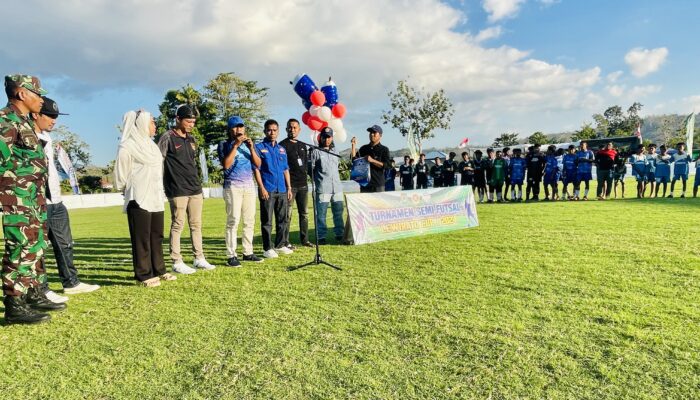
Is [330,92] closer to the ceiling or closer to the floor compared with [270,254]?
closer to the ceiling

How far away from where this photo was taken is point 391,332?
274 centimetres

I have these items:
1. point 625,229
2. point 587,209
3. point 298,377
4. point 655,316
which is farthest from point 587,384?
point 587,209

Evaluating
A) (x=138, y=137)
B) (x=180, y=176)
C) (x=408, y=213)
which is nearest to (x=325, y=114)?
(x=408, y=213)

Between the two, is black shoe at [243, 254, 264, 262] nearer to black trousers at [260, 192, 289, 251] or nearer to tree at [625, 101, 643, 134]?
black trousers at [260, 192, 289, 251]

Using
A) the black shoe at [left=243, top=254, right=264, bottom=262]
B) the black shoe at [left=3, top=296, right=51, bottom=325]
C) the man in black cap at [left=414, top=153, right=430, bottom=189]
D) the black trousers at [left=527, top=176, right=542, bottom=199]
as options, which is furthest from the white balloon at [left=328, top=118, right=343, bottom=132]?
the black trousers at [left=527, top=176, right=542, bottom=199]

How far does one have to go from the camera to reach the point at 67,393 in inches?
83.9

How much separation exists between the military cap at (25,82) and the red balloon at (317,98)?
497 centimetres

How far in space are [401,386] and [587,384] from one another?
3.16 feet

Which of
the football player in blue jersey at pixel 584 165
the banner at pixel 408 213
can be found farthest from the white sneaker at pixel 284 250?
the football player in blue jersey at pixel 584 165

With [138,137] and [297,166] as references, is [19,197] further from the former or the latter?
[297,166]

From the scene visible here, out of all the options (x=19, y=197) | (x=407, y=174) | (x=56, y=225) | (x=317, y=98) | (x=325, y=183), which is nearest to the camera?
(x=19, y=197)

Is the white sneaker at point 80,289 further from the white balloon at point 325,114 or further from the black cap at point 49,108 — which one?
the white balloon at point 325,114

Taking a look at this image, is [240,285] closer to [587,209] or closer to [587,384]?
[587,384]

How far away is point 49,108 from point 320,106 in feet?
16.4
